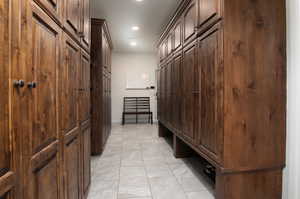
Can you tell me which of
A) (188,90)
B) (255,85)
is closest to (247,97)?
(255,85)

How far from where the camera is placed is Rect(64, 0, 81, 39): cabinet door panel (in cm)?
125

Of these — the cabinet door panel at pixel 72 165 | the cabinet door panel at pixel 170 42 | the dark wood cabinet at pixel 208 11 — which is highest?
the cabinet door panel at pixel 170 42

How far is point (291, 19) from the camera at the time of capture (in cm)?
157

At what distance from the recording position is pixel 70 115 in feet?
4.43

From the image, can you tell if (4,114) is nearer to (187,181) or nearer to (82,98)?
(82,98)

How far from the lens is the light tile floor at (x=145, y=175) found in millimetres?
1951

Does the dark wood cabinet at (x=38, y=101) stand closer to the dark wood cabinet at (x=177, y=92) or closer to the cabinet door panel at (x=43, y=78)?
the cabinet door panel at (x=43, y=78)

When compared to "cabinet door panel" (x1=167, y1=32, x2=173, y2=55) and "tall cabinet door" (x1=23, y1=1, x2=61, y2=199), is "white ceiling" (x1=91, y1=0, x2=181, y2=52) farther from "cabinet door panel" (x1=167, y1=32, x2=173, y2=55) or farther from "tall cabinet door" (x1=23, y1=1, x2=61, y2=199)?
"tall cabinet door" (x1=23, y1=1, x2=61, y2=199)

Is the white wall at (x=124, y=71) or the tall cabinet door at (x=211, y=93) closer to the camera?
the tall cabinet door at (x=211, y=93)

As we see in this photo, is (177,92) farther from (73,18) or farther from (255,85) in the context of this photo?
(73,18)

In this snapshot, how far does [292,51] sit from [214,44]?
2.19 ft

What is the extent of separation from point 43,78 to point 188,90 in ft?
6.01

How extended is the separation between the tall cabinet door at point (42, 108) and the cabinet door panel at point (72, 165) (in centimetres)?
13

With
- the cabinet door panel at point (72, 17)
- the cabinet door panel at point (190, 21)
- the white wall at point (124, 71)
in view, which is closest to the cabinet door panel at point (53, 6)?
the cabinet door panel at point (72, 17)
